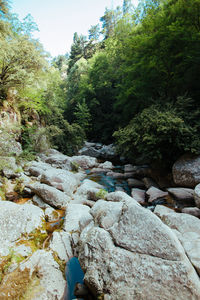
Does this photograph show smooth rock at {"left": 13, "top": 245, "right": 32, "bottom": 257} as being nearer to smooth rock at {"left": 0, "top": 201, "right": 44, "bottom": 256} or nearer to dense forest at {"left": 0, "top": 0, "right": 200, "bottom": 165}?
smooth rock at {"left": 0, "top": 201, "right": 44, "bottom": 256}

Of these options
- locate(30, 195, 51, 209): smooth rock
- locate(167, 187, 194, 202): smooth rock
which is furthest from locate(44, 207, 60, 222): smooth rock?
locate(167, 187, 194, 202): smooth rock

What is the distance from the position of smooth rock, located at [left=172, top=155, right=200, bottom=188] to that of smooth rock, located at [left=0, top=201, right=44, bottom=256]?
5.10m

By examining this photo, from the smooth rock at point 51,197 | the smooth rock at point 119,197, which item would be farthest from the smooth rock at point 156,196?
the smooth rock at point 51,197

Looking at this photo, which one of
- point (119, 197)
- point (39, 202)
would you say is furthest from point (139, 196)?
point (39, 202)

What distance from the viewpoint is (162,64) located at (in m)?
8.55

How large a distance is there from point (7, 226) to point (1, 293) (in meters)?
1.30

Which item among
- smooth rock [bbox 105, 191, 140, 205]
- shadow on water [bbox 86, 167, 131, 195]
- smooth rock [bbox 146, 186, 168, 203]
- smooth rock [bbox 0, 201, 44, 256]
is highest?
smooth rock [bbox 105, 191, 140, 205]

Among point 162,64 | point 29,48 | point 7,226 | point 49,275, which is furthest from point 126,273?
point 162,64

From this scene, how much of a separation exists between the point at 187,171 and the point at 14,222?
574 cm

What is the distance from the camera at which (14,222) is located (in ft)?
10.7

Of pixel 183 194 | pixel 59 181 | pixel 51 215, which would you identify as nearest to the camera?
pixel 51 215

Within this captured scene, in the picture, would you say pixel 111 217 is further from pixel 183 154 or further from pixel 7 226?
pixel 183 154

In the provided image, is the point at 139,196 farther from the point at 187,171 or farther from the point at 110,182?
the point at 110,182

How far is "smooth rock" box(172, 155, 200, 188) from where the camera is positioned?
538 centimetres
